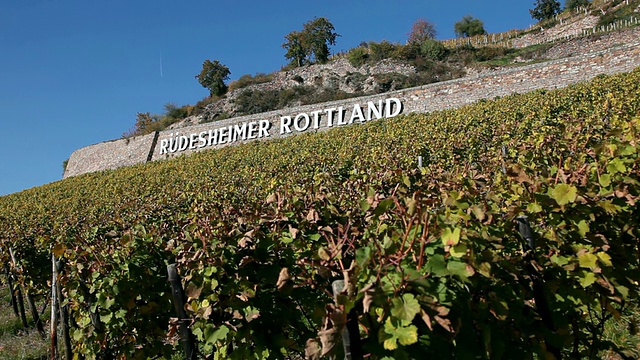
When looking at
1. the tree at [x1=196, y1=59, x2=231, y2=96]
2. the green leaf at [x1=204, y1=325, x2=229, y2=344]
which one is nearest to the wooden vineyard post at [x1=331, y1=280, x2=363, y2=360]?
the green leaf at [x1=204, y1=325, x2=229, y2=344]

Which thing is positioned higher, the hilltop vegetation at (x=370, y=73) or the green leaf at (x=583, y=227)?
the hilltop vegetation at (x=370, y=73)

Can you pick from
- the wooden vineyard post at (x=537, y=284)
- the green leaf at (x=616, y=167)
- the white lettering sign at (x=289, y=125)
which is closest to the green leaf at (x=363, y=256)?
the wooden vineyard post at (x=537, y=284)

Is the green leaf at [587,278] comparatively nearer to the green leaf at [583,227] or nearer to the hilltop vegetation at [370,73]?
the green leaf at [583,227]

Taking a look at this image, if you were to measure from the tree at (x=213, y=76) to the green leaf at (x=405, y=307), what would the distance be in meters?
36.7

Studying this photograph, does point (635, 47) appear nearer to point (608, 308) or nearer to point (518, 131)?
point (518, 131)

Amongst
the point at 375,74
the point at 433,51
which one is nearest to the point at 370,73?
the point at 375,74

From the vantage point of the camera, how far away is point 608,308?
5.99ft

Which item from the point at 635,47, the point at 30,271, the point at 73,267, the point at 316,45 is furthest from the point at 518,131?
the point at 316,45

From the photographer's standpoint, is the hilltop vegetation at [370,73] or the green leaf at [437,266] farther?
the hilltop vegetation at [370,73]

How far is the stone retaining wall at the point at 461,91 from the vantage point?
1548 centimetres

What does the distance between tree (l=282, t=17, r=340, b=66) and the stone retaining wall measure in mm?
21461

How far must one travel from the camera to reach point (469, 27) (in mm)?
47406

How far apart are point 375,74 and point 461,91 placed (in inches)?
536

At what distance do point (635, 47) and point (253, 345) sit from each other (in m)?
17.8
